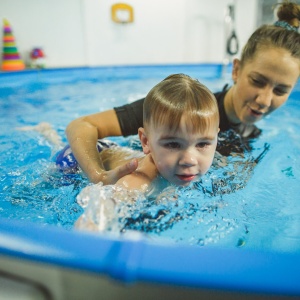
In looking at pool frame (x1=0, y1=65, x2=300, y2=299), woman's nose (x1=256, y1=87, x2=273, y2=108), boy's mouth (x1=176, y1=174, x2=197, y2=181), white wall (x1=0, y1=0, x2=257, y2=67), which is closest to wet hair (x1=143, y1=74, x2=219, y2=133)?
boy's mouth (x1=176, y1=174, x2=197, y2=181)

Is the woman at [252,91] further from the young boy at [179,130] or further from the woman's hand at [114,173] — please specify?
the young boy at [179,130]

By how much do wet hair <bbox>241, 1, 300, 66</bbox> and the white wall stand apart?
17.0 ft

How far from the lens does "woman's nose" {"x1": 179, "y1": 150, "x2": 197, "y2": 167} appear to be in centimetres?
110

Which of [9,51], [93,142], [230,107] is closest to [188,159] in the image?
[93,142]

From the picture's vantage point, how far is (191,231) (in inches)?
46.4

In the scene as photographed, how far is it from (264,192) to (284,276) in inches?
40.2

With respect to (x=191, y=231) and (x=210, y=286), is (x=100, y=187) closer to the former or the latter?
(x=191, y=231)

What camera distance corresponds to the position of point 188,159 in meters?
1.09

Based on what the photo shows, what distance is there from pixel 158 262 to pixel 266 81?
1195mm

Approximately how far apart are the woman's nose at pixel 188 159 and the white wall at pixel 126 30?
576cm

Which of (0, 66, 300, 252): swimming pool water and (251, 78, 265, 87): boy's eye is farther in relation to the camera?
(251, 78, 265, 87): boy's eye

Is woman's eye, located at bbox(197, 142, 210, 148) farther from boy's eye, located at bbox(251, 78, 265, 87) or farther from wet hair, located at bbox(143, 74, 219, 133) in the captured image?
boy's eye, located at bbox(251, 78, 265, 87)

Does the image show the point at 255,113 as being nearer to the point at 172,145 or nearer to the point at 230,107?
the point at 230,107

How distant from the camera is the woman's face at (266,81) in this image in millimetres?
1490
